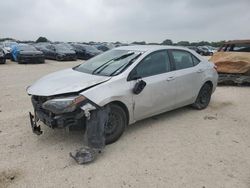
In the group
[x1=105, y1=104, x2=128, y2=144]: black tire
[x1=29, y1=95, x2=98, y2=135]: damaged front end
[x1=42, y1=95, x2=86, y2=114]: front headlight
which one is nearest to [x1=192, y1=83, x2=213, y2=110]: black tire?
[x1=105, y1=104, x2=128, y2=144]: black tire

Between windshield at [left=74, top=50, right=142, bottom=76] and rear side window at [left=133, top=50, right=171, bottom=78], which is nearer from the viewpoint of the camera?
windshield at [left=74, top=50, right=142, bottom=76]

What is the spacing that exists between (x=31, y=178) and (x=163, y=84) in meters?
2.81

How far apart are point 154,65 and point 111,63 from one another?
0.83m

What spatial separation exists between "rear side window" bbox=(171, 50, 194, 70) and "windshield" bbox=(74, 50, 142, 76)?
38.1 inches

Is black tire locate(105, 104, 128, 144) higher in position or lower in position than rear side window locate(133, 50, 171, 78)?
lower

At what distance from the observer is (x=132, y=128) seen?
16.3 feet

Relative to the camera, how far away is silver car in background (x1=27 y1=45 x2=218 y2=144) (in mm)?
3861

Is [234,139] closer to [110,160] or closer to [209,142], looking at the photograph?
[209,142]

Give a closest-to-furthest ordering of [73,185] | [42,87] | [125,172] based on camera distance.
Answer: [73,185] → [125,172] → [42,87]

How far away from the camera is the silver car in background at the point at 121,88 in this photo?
3861 mm

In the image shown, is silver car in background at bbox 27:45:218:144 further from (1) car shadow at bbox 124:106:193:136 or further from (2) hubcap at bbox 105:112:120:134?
(1) car shadow at bbox 124:106:193:136

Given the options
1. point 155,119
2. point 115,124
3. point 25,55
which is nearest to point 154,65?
point 155,119

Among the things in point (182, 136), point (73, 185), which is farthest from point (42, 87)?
point (182, 136)

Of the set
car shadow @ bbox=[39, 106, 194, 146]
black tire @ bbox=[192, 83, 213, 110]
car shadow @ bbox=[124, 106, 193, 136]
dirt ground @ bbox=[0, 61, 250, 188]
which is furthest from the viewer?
black tire @ bbox=[192, 83, 213, 110]
